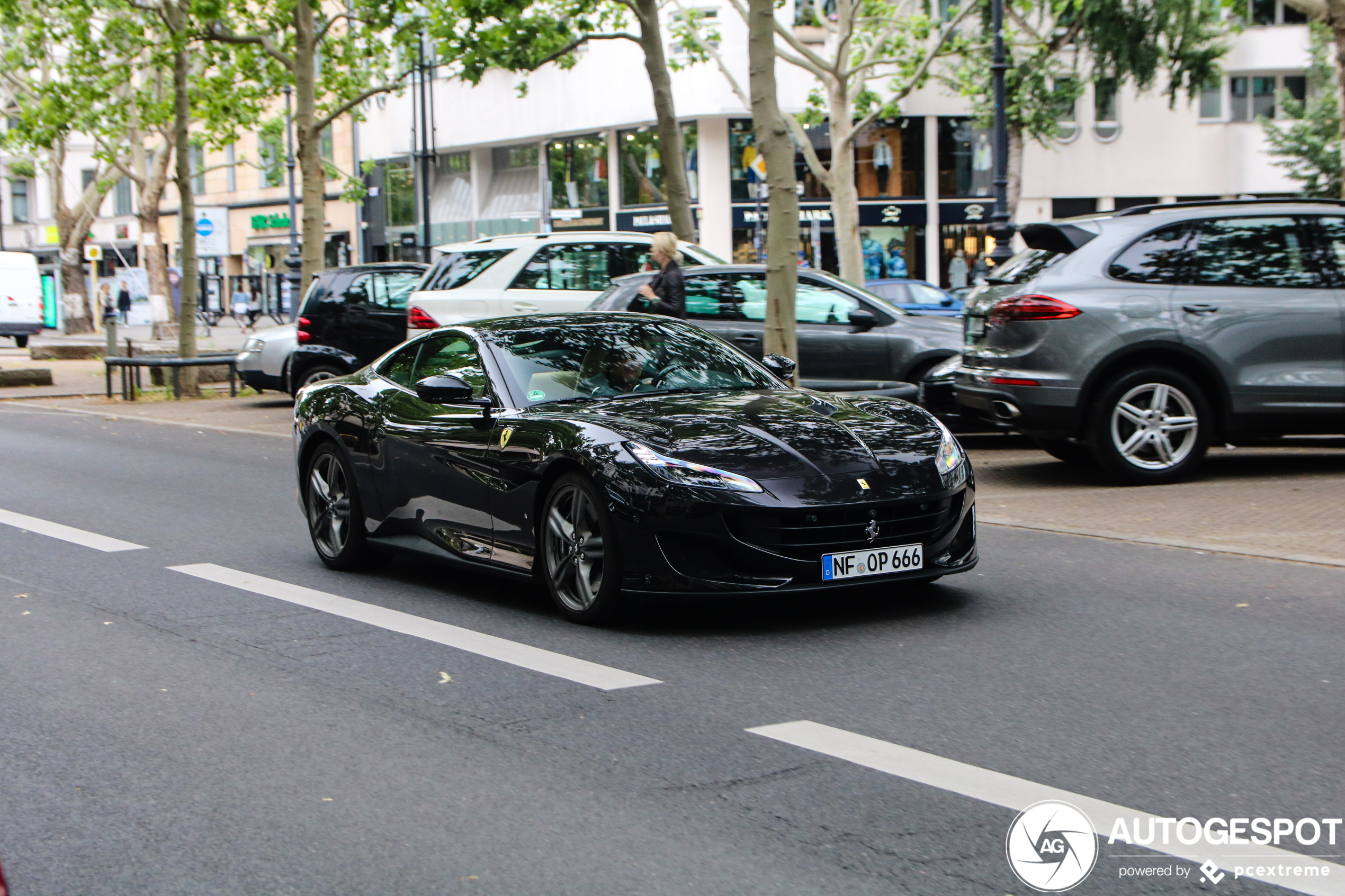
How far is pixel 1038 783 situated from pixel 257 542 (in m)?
6.31

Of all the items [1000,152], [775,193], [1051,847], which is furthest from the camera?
[1000,152]

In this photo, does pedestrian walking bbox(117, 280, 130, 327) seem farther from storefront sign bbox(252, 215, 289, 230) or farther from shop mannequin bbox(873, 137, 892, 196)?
shop mannequin bbox(873, 137, 892, 196)

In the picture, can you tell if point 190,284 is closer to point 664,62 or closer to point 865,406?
point 664,62

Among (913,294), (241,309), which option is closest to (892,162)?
(913,294)

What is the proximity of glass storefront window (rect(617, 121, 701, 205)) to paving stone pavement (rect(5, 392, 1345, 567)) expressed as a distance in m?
30.3

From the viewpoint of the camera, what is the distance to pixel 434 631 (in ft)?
22.3

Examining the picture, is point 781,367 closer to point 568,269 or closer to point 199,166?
point 568,269

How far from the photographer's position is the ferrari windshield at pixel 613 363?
7504 millimetres

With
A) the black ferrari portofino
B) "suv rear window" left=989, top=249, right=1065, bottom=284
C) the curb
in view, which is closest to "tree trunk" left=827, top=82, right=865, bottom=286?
"suv rear window" left=989, top=249, right=1065, bottom=284

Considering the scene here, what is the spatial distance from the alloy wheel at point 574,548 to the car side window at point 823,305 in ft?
26.4

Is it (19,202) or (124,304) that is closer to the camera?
(124,304)

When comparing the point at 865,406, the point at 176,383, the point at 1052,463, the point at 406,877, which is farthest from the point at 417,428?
the point at 176,383

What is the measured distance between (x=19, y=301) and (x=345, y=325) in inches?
1130

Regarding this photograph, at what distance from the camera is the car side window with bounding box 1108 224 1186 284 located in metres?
10.9
